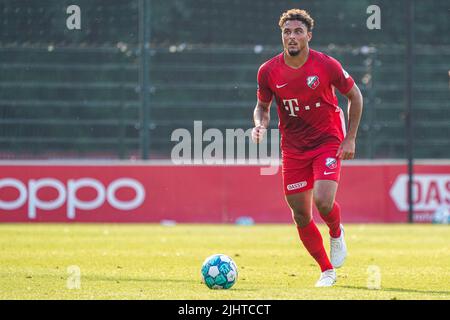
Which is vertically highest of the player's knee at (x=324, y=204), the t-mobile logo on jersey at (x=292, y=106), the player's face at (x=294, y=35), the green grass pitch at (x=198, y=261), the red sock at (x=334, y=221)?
the player's face at (x=294, y=35)

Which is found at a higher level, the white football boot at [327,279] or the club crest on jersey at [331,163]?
the club crest on jersey at [331,163]

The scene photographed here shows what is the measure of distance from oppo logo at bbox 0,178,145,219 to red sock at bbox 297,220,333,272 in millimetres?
9975

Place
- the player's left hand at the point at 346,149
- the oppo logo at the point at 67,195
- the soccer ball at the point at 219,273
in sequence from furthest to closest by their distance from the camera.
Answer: the oppo logo at the point at 67,195 → the player's left hand at the point at 346,149 → the soccer ball at the point at 219,273

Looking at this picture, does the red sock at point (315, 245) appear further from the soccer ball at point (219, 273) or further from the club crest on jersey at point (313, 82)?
the club crest on jersey at point (313, 82)

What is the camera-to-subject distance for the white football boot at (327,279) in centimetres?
977

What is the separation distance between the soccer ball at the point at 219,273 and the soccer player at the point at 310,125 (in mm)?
990

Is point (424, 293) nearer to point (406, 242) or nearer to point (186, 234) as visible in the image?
point (406, 242)

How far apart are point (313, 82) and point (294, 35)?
0.47 m

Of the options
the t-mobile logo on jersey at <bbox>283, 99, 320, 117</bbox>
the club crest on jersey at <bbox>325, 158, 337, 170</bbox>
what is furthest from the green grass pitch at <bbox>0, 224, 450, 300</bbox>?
the t-mobile logo on jersey at <bbox>283, 99, 320, 117</bbox>

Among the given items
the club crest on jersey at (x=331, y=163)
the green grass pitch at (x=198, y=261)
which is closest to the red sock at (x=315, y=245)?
the green grass pitch at (x=198, y=261)

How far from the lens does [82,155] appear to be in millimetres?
20500

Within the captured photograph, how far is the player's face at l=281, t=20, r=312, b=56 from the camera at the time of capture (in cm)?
998

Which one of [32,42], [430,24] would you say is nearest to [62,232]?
[32,42]

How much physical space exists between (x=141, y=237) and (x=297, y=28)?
7283mm
